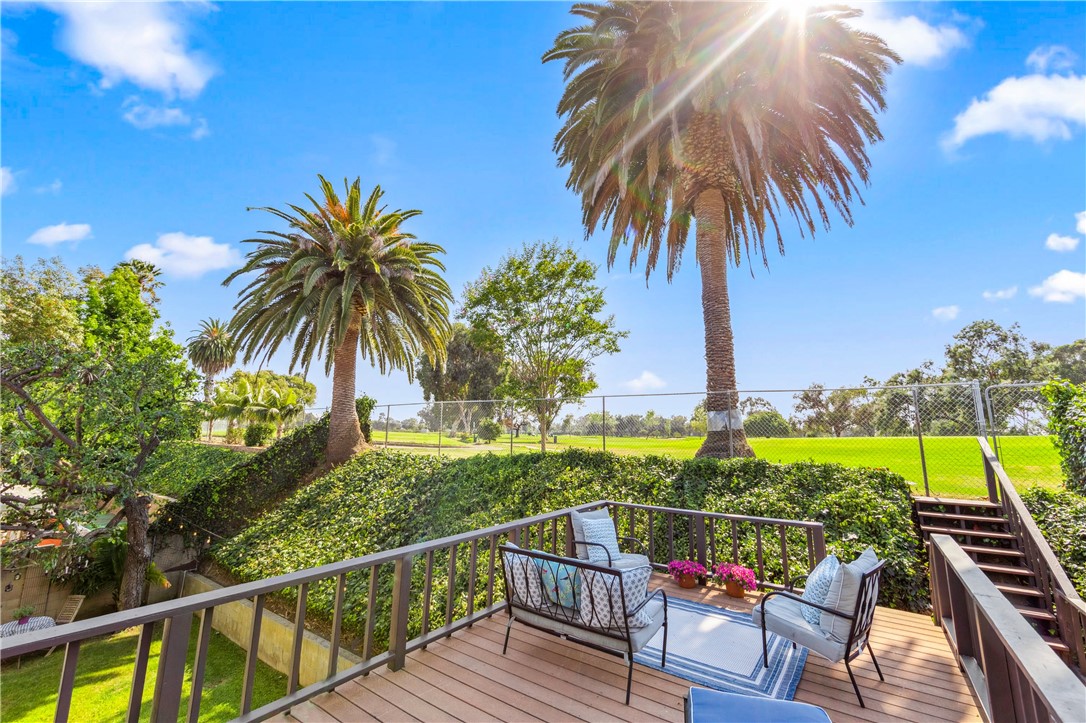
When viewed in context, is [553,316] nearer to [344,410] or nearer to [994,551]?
[344,410]

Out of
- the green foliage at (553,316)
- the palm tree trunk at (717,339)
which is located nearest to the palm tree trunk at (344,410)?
the green foliage at (553,316)

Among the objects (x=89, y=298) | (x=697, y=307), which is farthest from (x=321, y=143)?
(x=697, y=307)

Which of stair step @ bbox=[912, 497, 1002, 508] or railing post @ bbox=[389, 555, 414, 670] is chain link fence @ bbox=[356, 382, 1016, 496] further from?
railing post @ bbox=[389, 555, 414, 670]

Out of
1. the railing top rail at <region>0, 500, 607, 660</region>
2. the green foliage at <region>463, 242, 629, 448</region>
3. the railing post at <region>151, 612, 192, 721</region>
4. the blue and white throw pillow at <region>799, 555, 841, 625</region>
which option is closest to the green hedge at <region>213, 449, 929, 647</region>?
the blue and white throw pillow at <region>799, 555, 841, 625</region>

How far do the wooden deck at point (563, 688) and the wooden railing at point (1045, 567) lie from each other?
5.54 ft

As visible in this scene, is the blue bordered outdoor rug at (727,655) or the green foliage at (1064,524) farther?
the green foliage at (1064,524)

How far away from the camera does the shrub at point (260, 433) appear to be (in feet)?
67.8

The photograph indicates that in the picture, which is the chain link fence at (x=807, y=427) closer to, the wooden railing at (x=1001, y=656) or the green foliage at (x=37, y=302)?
the wooden railing at (x=1001, y=656)

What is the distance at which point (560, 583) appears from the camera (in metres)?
3.17

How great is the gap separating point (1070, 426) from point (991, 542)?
1943 millimetres

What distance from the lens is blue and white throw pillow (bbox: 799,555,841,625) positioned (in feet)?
10.4

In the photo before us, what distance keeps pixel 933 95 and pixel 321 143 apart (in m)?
11.8

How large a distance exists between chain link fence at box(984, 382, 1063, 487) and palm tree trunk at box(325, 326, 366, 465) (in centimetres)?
1472

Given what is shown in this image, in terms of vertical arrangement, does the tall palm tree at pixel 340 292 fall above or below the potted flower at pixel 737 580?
above
